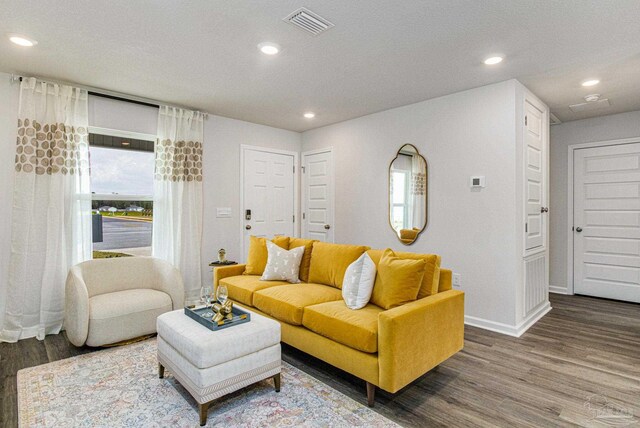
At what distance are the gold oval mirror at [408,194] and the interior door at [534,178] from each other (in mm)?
1045

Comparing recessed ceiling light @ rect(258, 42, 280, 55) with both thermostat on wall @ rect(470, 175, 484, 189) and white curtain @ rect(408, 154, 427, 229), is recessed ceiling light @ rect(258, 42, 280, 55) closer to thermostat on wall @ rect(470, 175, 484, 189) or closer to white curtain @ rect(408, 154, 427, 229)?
white curtain @ rect(408, 154, 427, 229)

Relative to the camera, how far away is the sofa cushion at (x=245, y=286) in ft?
10.6

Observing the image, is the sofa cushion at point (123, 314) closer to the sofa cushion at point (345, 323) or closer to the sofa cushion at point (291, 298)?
the sofa cushion at point (291, 298)

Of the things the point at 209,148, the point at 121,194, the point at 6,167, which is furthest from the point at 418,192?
the point at 6,167

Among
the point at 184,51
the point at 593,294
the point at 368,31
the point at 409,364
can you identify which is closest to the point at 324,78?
the point at 368,31

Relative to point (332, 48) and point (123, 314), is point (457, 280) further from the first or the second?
point (123, 314)

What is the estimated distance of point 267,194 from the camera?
5262 mm

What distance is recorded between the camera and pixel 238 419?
203 cm

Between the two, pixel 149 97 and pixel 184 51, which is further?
pixel 149 97

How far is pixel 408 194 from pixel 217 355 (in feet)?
9.78

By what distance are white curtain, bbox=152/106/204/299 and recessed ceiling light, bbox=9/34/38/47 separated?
1507 mm

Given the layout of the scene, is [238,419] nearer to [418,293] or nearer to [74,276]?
[418,293]

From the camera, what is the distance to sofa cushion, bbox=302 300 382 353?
2.13 m

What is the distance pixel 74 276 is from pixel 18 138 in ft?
4.83
